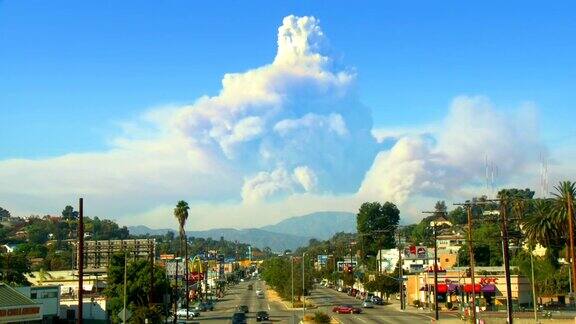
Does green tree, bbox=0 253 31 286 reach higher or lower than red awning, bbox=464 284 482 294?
higher

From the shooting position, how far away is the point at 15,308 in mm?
61469

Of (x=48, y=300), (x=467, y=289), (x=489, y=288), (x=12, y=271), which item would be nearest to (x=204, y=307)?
(x=12, y=271)

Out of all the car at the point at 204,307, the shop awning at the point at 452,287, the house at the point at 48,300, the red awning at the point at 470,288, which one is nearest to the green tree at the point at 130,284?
the house at the point at 48,300

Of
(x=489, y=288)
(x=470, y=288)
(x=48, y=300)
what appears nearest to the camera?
(x=48, y=300)

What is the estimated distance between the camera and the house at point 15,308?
60.2 meters

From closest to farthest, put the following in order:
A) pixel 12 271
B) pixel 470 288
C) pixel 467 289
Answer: pixel 12 271, pixel 470 288, pixel 467 289

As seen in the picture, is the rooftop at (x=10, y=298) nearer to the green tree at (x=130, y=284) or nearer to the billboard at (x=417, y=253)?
the green tree at (x=130, y=284)

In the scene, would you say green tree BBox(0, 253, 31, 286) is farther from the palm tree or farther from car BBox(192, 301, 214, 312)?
the palm tree

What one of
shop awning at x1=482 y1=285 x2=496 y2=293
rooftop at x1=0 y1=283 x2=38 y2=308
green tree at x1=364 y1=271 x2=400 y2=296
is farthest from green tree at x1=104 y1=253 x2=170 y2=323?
green tree at x1=364 y1=271 x2=400 y2=296

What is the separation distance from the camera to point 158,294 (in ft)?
283

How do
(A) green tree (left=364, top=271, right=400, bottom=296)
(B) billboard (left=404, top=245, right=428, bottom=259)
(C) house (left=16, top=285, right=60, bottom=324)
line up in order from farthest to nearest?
1. (B) billboard (left=404, top=245, right=428, bottom=259)
2. (A) green tree (left=364, top=271, right=400, bottom=296)
3. (C) house (left=16, top=285, right=60, bottom=324)

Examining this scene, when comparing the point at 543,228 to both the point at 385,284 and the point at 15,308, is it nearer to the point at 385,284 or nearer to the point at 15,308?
the point at 385,284

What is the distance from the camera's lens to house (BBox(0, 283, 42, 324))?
60.2 metres

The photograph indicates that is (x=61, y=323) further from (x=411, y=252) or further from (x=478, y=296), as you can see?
(x=411, y=252)
